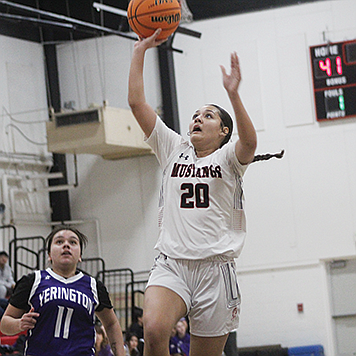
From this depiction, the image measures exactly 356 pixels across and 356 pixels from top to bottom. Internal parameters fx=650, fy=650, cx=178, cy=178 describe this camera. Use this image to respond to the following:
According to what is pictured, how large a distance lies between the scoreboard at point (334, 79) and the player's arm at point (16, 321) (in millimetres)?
8918

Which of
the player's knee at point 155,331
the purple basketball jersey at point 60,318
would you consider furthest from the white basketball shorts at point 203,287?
the purple basketball jersey at point 60,318

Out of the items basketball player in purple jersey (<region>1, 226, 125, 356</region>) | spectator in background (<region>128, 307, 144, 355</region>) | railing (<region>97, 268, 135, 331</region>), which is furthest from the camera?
railing (<region>97, 268, 135, 331</region>)

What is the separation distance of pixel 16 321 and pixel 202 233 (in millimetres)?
1161

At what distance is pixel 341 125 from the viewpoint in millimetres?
12148

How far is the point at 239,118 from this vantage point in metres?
3.38

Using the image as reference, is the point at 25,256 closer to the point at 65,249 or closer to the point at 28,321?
the point at 65,249

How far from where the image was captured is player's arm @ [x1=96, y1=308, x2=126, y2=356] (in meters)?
3.96

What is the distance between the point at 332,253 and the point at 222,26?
4947mm

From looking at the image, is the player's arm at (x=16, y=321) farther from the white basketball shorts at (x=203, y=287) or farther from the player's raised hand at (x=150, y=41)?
the player's raised hand at (x=150, y=41)

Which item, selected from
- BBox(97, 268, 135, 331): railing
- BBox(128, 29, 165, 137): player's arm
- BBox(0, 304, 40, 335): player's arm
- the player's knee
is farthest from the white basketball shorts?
BBox(97, 268, 135, 331): railing

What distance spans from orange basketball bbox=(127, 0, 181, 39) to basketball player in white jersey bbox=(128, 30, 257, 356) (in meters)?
0.22

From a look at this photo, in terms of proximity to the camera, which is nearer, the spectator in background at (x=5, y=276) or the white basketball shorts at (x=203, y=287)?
the white basketball shorts at (x=203, y=287)

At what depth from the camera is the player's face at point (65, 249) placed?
3898mm

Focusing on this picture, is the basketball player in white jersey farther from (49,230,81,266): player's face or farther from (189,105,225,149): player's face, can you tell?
(49,230,81,266): player's face
